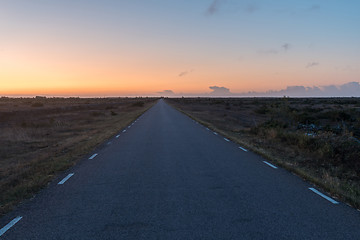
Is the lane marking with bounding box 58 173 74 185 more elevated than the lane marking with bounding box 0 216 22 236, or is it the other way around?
the lane marking with bounding box 0 216 22 236

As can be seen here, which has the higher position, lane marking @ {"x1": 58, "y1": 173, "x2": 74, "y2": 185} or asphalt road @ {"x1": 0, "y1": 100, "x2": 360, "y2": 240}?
asphalt road @ {"x1": 0, "y1": 100, "x2": 360, "y2": 240}

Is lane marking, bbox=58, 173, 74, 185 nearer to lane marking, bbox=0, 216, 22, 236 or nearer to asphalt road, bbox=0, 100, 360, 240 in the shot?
asphalt road, bbox=0, 100, 360, 240

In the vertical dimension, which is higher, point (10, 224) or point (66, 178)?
point (10, 224)

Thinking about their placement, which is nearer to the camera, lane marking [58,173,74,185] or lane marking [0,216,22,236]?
lane marking [0,216,22,236]

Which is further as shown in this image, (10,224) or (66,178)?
(66,178)

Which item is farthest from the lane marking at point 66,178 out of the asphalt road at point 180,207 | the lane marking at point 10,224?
the lane marking at point 10,224

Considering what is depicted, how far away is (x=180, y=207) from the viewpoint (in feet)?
16.7

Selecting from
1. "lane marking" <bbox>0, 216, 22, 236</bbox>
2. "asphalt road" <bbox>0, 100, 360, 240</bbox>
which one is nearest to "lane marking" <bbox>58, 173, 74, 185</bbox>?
"asphalt road" <bbox>0, 100, 360, 240</bbox>

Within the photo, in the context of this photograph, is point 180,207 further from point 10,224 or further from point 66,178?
point 66,178

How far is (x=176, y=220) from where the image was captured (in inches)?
177

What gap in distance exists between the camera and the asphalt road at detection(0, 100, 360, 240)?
4.09 metres

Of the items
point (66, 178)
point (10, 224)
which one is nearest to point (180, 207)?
point (10, 224)

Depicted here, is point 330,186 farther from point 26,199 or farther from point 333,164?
point 26,199

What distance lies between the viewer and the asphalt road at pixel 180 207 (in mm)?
4094
